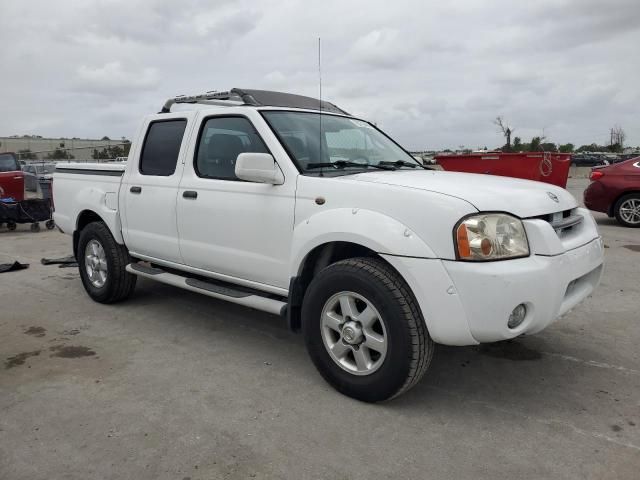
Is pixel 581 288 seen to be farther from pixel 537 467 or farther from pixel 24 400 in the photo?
pixel 24 400

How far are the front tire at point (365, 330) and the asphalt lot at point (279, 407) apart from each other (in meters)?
0.18

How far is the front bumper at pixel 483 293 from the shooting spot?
9.04ft

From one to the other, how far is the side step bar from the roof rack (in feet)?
4.78

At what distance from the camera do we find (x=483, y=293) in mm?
2756

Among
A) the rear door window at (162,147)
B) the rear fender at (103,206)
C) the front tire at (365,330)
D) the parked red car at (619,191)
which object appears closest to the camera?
the front tire at (365,330)

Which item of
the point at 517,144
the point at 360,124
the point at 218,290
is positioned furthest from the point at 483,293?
the point at 517,144

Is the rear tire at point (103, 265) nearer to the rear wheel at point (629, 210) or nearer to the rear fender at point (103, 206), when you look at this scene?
the rear fender at point (103, 206)

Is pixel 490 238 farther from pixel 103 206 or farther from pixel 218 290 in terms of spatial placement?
pixel 103 206

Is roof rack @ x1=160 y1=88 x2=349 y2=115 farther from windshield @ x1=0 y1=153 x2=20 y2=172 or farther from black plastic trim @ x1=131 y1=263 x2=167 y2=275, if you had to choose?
windshield @ x1=0 y1=153 x2=20 y2=172

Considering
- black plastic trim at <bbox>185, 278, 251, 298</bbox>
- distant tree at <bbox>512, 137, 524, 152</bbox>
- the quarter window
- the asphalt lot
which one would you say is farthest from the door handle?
distant tree at <bbox>512, 137, 524, 152</bbox>

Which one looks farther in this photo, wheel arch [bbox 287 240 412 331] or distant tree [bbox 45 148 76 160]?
distant tree [bbox 45 148 76 160]

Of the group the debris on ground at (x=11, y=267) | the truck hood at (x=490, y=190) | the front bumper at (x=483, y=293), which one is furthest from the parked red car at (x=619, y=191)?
the debris on ground at (x=11, y=267)

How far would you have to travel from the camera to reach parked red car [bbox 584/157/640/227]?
10297 millimetres

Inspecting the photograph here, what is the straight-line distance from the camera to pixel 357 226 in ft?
10.2
